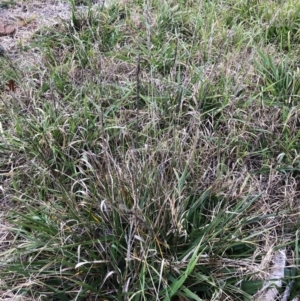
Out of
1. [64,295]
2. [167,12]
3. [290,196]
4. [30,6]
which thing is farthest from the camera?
[30,6]

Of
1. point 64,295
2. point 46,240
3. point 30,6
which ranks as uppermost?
point 30,6

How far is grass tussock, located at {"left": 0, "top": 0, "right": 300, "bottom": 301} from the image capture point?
1575mm

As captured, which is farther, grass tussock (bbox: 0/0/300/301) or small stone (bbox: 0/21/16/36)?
small stone (bbox: 0/21/16/36)

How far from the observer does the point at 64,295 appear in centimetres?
158

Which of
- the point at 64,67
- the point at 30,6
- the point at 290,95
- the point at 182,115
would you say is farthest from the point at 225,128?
the point at 30,6

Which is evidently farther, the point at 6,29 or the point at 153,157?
the point at 6,29

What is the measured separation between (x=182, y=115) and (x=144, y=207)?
30.5 inches

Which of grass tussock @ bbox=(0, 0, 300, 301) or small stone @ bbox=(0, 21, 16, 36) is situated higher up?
small stone @ bbox=(0, 21, 16, 36)

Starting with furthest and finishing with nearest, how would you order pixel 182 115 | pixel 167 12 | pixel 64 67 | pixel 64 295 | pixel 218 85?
pixel 167 12 < pixel 64 67 < pixel 218 85 < pixel 182 115 < pixel 64 295

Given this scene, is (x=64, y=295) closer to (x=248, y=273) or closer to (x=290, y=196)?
(x=248, y=273)

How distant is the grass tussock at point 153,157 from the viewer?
1.58 meters

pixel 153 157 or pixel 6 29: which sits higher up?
pixel 6 29

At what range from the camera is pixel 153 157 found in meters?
1.79

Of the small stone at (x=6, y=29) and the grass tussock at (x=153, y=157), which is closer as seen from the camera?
the grass tussock at (x=153, y=157)
